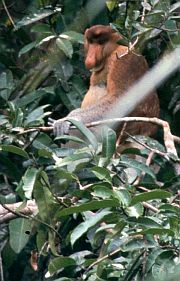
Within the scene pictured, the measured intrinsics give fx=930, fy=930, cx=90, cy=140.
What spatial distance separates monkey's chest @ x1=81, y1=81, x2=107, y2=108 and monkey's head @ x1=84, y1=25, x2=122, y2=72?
0.12 m

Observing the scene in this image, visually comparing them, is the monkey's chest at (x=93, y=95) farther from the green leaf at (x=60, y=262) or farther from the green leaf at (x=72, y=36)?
the green leaf at (x=60, y=262)

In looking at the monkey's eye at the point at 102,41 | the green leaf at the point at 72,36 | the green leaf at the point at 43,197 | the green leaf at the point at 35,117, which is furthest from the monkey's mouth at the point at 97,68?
the green leaf at the point at 43,197

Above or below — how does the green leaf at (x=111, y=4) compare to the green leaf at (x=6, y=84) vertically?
above

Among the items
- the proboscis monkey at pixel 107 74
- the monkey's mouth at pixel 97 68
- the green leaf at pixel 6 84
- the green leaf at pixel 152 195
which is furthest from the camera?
the monkey's mouth at pixel 97 68

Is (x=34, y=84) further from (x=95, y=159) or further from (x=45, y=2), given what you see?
(x=95, y=159)

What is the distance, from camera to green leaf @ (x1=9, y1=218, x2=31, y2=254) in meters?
4.55

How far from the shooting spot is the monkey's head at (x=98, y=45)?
6.21m

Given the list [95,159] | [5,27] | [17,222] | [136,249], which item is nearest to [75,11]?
[5,27]

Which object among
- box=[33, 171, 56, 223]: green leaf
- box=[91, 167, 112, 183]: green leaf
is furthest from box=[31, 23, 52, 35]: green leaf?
box=[91, 167, 112, 183]: green leaf

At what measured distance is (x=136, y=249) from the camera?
3.47 meters

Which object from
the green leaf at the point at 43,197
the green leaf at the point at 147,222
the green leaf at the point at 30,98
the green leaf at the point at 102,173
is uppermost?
the green leaf at the point at 102,173

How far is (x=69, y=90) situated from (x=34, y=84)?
8.9 inches

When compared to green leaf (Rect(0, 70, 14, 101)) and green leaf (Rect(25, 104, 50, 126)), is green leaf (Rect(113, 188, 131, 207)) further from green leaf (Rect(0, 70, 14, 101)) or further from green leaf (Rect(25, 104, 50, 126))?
green leaf (Rect(0, 70, 14, 101))

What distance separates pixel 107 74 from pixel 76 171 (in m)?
2.48
